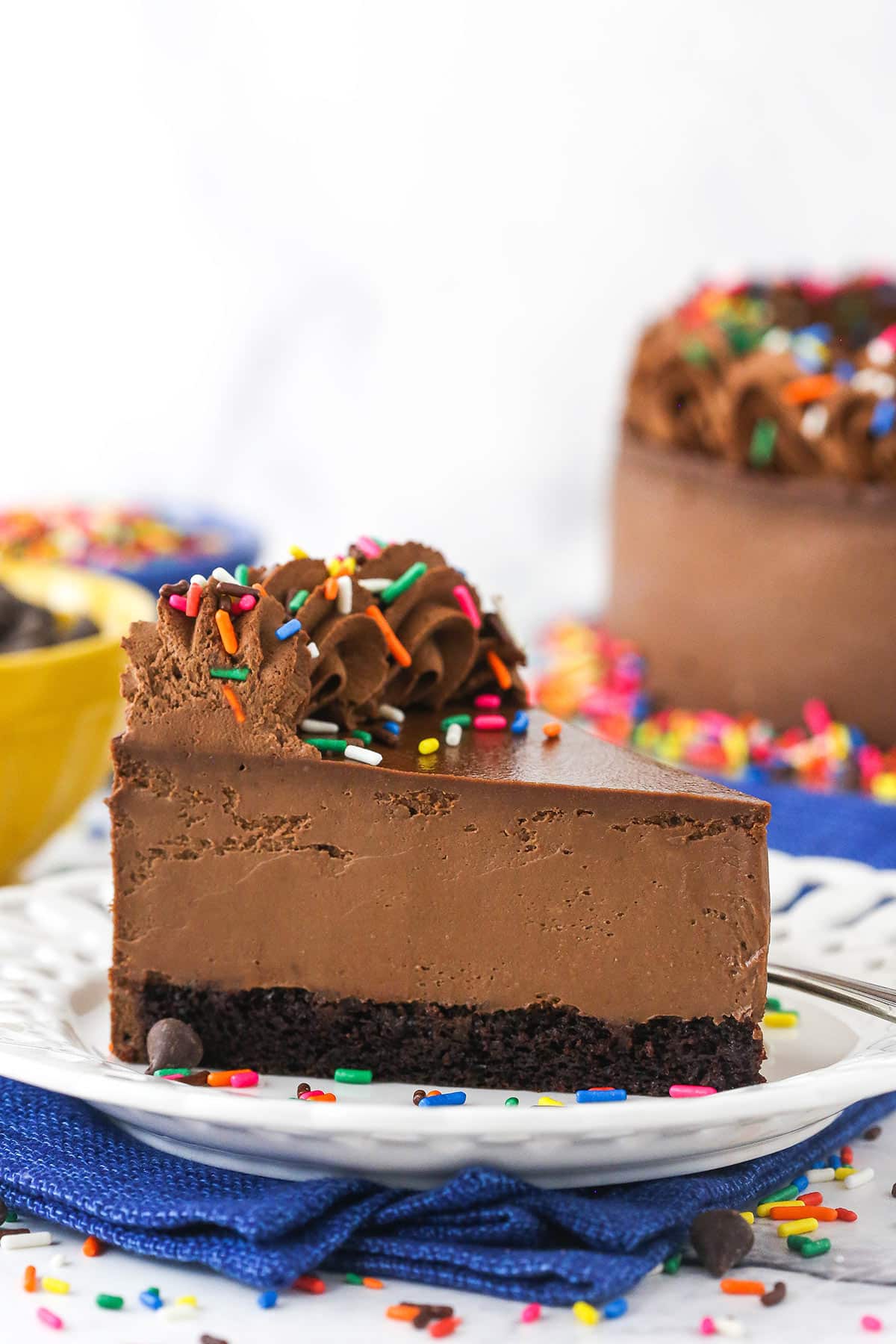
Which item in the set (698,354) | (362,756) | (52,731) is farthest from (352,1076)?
(698,354)

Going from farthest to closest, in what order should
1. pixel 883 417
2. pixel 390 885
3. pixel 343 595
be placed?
pixel 883 417 → pixel 343 595 → pixel 390 885

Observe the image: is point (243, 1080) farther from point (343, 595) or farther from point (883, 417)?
point (883, 417)

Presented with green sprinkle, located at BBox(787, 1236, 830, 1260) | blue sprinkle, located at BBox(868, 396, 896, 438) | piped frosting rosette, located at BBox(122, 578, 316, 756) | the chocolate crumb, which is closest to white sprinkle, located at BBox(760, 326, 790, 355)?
blue sprinkle, located at BBox(868, 396, 896, 438)

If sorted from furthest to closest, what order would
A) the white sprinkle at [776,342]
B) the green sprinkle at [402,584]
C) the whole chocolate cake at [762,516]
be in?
the white sprinkle at [776,342] < the whole chocolate cake at [762,516] < the green sprinkle at [402,584]

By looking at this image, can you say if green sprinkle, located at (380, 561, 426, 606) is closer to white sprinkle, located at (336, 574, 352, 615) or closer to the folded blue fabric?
white sprinkle, located at (336, 574, 352, 615)

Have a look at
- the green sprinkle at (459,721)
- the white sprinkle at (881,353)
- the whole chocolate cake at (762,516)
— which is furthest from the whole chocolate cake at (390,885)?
the white sprinkle at (881,353)

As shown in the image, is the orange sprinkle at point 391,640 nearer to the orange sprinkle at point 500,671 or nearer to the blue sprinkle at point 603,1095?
the orange sprinkle at point 500,671

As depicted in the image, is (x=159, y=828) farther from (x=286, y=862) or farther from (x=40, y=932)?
(x=40, y=932)
